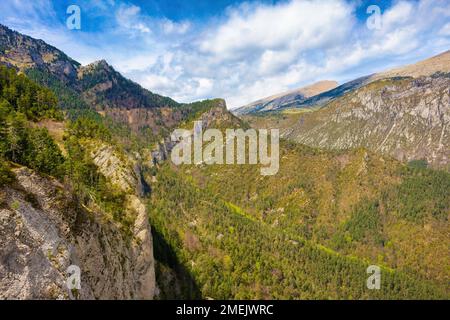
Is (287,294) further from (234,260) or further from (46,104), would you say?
(46,104)

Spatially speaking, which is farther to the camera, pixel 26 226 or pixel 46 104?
pixel 46 104

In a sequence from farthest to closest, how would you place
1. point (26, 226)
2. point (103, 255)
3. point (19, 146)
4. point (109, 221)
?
point (109, 221), point (103, 255), point (19, 146), point (26, 226)

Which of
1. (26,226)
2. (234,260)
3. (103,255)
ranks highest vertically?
(26,226)

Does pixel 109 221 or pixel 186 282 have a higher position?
pixel 109 221

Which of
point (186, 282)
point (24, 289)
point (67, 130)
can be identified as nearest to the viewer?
point (24, 289)

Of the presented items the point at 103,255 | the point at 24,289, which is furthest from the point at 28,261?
the point at 103,255
